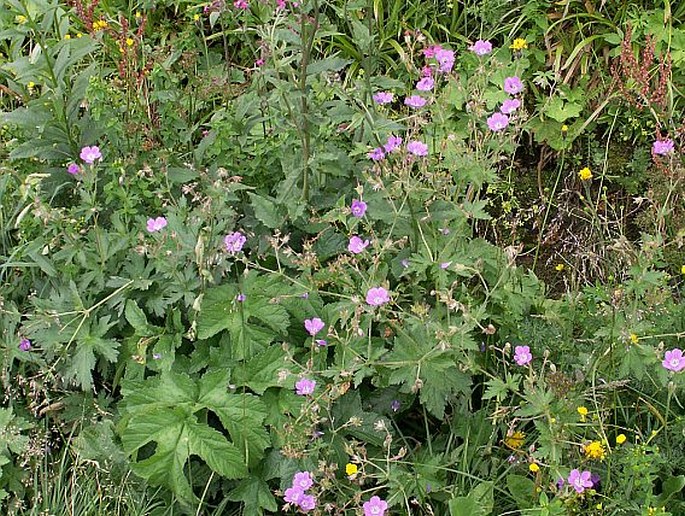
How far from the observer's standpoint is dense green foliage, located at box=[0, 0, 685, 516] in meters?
2.11

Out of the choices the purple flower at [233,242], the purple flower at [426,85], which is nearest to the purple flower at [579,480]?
the purple flower at [233,242]

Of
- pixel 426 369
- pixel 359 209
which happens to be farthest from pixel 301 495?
pixel 359 209

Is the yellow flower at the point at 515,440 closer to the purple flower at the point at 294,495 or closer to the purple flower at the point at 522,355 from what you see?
the purple flower at the point at 522,355

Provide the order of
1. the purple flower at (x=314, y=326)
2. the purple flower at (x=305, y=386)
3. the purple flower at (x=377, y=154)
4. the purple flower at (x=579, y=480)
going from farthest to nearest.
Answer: the purple flower at (x=377, y=154), the purple flower at (x=314, y=326), the purple flower at (x=305, y=386), the purple flower at (x=579, y=480)

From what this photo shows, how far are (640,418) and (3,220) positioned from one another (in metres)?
1.88

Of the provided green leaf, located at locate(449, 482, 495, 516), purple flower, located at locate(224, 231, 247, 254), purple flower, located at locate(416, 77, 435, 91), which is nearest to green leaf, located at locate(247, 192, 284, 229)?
purple flower, located at locate(224, 231, 247, 254)

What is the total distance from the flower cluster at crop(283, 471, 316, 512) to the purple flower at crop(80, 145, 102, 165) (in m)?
1.02

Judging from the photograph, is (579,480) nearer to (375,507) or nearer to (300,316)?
(375,507)

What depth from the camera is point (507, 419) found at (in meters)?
2.35

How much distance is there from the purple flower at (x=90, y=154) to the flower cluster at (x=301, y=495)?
1.02 m

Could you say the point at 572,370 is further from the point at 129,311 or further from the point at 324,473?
the point at 129,311

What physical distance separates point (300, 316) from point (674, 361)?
0.90m

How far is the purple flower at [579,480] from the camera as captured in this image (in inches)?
77.3

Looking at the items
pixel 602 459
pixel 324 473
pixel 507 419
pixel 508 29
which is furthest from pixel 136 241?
pixel 508 29
